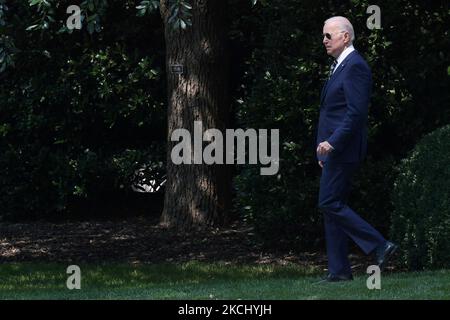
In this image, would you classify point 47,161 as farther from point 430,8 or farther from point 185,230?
point 430,8

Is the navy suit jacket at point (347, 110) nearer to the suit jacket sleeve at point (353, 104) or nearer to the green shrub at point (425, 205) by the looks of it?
the suit jacket sleeve at point (353, 104)

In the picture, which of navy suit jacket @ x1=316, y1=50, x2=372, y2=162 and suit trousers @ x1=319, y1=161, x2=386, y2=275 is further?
suit trousers @ x1=319, y1=161, x2=386, y2=275

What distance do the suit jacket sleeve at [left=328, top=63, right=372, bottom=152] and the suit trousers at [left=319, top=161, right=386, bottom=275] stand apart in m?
0.24

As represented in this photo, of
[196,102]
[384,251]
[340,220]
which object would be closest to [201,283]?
[340,220]

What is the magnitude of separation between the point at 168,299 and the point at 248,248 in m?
3.93

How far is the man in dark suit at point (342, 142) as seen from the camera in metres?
7.96

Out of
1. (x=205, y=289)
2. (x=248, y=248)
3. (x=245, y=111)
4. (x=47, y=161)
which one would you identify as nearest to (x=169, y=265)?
(x=248, y=248)

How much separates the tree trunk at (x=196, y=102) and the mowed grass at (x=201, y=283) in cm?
165

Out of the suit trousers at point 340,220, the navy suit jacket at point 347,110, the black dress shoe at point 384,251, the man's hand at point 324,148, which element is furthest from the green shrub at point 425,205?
the man's hand at point 324,148

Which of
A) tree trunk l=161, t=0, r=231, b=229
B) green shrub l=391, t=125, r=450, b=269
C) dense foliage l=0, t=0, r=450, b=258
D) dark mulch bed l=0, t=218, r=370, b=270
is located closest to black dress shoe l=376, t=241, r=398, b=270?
green shrub l=391, t=125, r=450, b=269

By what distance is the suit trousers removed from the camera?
8.09 m

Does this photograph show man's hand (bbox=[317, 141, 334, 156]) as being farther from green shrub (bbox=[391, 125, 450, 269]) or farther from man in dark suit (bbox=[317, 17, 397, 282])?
green shrub (bbox=[391, 125, 450, 269])

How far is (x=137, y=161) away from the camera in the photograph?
13.3 m

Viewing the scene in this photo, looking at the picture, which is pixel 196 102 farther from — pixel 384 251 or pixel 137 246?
pixel 384 251
